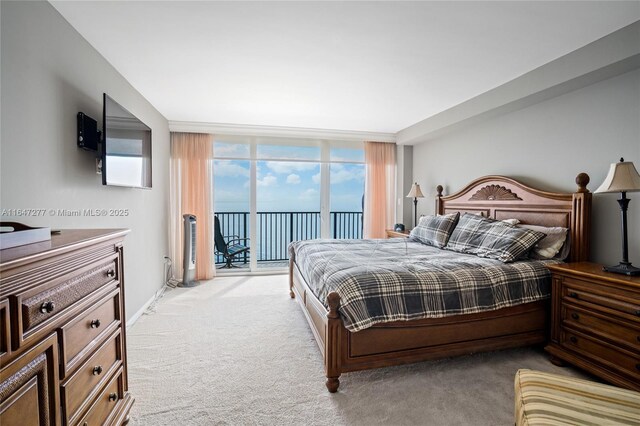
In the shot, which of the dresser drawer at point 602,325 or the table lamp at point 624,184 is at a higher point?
the table lamp at point 624,184

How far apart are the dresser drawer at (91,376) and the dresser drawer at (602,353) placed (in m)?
2.98

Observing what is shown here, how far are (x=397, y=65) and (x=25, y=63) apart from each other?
253 centimetres

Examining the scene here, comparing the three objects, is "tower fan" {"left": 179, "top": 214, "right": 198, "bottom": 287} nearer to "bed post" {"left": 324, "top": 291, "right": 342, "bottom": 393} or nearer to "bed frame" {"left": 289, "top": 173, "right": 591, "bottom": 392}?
"bed frame" {"left": 289, "top": 173, "right": 591, "bottom": 392}

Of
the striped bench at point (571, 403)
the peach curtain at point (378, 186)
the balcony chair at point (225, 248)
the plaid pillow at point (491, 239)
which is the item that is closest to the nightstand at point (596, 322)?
the plaid pillow at point (491, 239)

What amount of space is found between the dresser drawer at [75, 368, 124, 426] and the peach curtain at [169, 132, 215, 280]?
319 centimetres

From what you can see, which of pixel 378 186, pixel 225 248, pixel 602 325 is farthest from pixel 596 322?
pixel 225 248

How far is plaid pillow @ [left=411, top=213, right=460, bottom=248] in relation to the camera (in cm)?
345

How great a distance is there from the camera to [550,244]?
2648mm

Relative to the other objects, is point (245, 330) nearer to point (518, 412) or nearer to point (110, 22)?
point (518, 412)

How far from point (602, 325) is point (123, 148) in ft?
12.5

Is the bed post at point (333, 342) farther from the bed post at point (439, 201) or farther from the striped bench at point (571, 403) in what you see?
the bed post at point (439, 201)

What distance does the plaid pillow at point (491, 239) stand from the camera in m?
2.60

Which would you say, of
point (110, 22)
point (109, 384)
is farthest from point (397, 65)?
point (109, 384)

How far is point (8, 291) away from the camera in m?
0.83
